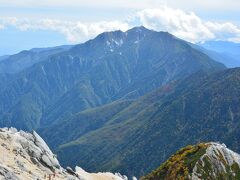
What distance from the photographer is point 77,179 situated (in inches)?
4006

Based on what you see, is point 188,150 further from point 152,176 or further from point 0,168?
point 0,168

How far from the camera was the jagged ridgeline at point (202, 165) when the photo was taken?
103 m

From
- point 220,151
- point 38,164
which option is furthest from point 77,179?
point 220,151

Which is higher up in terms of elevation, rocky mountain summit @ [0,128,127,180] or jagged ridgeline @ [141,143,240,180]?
rocky mountain summit @ [0,128,127,180]

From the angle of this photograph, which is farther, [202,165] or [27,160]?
[202,165]

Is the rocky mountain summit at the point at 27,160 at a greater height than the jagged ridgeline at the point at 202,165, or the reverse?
the rocky mountain summit at the point at 27,160

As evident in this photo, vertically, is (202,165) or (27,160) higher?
(27,160)

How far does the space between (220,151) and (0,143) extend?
162 ft

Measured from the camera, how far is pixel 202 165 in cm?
10488

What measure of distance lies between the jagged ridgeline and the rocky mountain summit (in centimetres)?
1927

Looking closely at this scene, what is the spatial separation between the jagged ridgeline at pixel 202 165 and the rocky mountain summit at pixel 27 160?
19.3m

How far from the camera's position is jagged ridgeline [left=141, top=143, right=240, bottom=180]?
4058 inches

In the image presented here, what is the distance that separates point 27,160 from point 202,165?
37.4 meters

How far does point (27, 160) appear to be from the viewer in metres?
96.6
